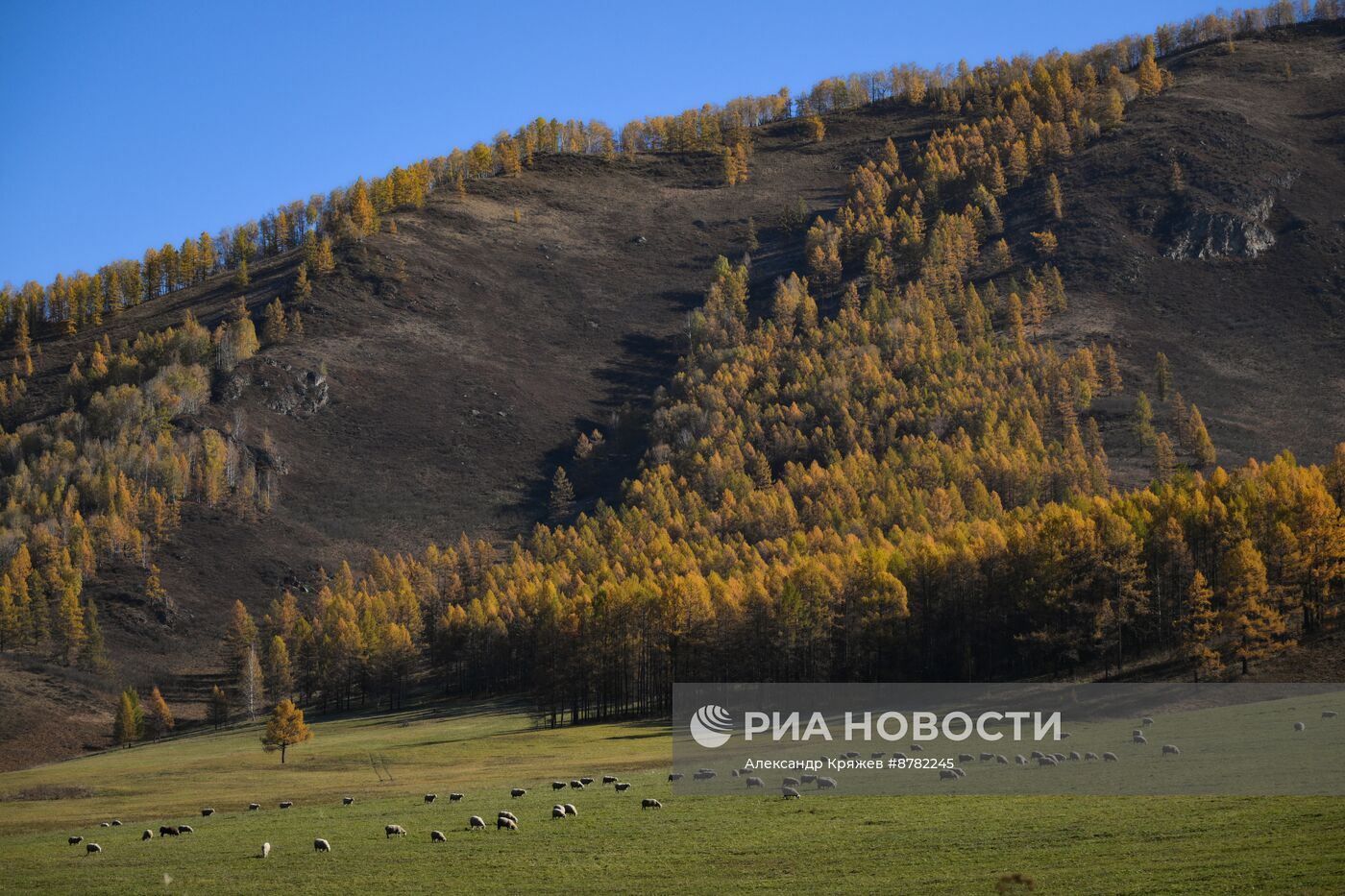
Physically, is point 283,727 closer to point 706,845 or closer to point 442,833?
point 442,833

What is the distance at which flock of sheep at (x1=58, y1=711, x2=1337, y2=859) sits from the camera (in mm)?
45500

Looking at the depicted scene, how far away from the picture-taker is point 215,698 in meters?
142

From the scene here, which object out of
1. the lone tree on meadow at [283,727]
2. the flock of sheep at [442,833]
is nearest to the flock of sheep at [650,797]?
the flock of sheep at [442,833]

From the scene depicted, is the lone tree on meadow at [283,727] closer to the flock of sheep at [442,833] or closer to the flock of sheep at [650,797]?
the flock of sheep at [650,797]

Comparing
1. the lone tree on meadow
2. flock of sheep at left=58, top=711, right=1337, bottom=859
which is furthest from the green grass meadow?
the lone tree on meadow

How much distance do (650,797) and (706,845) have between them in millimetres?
12963

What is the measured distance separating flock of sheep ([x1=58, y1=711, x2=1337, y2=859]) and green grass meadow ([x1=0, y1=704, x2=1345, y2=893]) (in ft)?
2.01

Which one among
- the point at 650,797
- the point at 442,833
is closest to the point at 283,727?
the point at 650,797

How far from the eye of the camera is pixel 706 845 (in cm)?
3903

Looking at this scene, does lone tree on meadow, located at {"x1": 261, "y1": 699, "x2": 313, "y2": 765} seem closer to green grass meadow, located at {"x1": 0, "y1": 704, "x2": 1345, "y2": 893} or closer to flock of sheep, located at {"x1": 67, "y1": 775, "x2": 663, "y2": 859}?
green grass meadow, located at {"x1": 0, "y1": 704, "x2": 1345, "y2": 893}

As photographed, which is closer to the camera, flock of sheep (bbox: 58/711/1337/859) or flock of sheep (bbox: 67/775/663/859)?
flock of sheep (bbox: 67/775/663/859)

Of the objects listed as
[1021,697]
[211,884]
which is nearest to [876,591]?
[1021,697]

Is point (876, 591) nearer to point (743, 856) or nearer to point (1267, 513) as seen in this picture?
point (1267, 513)

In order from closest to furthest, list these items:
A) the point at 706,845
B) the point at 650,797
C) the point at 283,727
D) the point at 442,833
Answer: the point at 706,845
the point at 442,833
the point at 650,797
the point at 283,727
